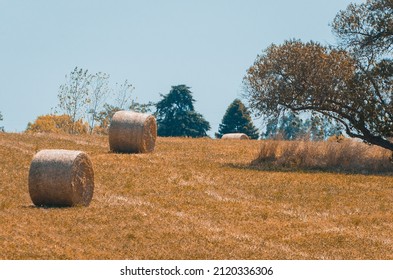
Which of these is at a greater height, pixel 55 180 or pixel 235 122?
pixel 235 122

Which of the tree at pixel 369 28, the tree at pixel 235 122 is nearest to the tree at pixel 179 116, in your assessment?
the tree at pixel 235 122

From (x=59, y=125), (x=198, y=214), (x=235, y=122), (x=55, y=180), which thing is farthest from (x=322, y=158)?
(x=235, y=122)

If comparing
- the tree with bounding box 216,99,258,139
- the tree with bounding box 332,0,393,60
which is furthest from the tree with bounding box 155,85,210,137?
the tree with bounding box 332,0,393,60

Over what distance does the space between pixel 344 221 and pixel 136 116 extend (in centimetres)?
1598

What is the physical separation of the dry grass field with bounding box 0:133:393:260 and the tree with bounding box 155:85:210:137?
5492cm

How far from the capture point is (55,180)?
20391 mm

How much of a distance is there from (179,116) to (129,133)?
2206 inches

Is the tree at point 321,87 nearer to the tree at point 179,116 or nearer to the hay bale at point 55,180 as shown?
the hay bale at point 55,180

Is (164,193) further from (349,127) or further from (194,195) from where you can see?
(349,127)

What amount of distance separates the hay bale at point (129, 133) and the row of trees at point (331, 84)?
15.7ft

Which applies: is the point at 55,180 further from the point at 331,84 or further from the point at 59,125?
the point at 59,125

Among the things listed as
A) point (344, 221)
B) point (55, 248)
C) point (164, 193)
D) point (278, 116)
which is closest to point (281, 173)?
point (278, 116)

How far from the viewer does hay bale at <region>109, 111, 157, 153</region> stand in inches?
1348

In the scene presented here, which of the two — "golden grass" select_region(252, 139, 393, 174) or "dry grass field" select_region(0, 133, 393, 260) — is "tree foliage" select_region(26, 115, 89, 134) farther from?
"dry grass field" select_region(0, 133, 393, 260)
